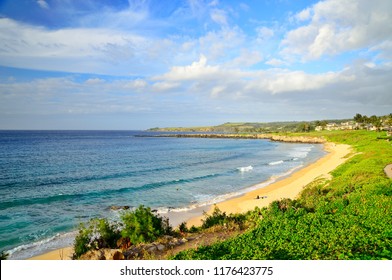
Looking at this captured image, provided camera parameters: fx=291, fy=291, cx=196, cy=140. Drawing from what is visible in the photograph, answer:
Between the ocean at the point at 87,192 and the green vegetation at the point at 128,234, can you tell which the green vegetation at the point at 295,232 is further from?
the ocean at the point at 87,192

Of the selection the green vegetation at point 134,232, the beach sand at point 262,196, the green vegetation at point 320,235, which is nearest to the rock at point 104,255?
the green vegetation at point 134,232

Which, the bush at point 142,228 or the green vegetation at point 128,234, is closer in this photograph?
the green vegetation at point 128,234

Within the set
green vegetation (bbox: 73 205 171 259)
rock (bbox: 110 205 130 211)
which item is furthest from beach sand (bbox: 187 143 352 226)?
rock (bbox: 110 205 130 211)

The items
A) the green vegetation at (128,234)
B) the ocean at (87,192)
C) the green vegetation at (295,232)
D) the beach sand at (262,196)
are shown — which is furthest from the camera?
the beach sand at (262,196)

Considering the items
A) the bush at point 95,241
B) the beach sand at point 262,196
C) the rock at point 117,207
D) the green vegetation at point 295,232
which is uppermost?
the green vegetation at point 295,232

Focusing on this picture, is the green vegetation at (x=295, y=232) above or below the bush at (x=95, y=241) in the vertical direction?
above

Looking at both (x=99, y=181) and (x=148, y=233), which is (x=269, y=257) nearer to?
(x=148, y=233)

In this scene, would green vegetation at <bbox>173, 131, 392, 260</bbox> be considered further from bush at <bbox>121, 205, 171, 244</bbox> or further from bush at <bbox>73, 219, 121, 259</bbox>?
bush at <bbox>73, 219, 121, 259</bbox>

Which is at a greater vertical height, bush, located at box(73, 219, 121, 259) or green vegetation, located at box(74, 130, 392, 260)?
green vegetation, located at box(74, 130, 392, 260)

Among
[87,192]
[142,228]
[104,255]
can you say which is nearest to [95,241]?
[142,228]

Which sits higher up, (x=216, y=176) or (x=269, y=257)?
(x=269, y=257)

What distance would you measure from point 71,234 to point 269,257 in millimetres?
14317

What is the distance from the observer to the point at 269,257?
8.58 meters

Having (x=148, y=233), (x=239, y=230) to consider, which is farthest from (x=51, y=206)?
(x=239, y=230)
